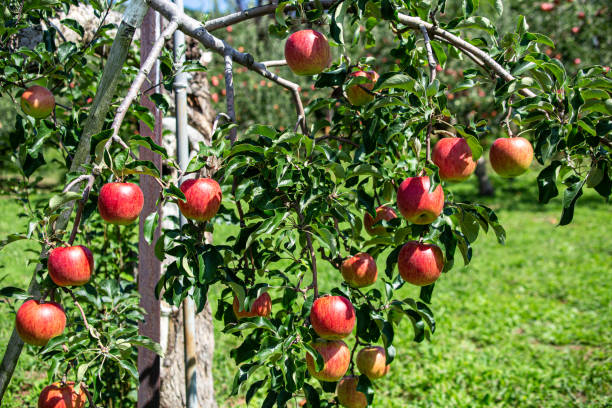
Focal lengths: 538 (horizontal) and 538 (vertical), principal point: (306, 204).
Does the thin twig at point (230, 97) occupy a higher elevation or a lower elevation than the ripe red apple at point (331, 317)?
higher

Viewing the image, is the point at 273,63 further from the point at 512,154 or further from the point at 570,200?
the point at 570,200

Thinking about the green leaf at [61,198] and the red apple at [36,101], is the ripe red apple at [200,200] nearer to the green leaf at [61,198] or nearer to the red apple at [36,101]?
the green leaf at [61,198]

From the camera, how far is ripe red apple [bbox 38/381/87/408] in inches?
52.5

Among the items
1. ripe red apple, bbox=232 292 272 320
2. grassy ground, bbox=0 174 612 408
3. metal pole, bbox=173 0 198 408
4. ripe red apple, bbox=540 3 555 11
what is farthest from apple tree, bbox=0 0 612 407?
ripe red apple, bbox=540 3 555 11

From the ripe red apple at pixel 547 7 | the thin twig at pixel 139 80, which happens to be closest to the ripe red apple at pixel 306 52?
the thin twig at pixel 139 80

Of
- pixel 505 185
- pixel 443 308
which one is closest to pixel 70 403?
pixel 443 308

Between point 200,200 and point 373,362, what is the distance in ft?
2.41

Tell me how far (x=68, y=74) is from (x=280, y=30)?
31.1 inches

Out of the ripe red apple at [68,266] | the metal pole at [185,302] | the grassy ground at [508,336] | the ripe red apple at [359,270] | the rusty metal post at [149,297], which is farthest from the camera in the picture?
the grassy ground at [508,336]

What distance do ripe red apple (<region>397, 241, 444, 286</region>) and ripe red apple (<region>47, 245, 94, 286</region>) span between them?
756mm

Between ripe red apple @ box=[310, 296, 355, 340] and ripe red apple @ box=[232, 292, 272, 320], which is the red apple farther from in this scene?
ripe red apple @ box=[310, 296, 355, 340]

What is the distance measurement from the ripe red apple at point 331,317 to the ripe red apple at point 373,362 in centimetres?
Result: 33

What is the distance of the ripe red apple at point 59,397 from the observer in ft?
4.38

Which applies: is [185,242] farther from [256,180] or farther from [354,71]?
[354,71]
